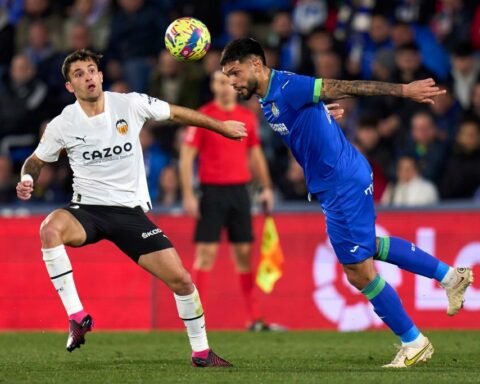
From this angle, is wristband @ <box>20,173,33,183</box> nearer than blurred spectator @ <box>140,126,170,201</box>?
Yes

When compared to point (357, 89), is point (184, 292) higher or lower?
lower

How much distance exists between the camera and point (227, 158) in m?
13.4

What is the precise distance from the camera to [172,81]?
16.9 meters

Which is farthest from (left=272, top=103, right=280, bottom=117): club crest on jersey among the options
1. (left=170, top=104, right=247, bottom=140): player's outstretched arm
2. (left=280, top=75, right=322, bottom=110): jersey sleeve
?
(left=170, top=104, right=247, bottom=140): player's outstretched arm

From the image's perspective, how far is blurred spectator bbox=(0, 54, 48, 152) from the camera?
17297 mm

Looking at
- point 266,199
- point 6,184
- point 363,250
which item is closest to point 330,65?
point 266,199

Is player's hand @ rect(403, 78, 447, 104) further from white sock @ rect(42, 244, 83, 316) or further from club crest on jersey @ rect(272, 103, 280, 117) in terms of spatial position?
white sock @ rect(42, 244, 83, 316)

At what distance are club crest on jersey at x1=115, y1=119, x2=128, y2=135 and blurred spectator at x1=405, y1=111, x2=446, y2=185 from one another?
227 inches

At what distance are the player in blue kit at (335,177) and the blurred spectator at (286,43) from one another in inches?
287

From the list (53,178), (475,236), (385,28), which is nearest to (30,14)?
(53,178)

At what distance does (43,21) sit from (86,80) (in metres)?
9.54

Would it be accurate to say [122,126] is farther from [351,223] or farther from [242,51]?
[351,223]

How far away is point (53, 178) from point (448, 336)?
20.7 ft

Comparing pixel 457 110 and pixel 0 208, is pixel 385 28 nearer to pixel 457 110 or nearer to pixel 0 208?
pixel 457 110
